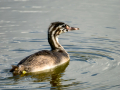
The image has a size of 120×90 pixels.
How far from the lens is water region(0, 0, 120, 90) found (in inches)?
345

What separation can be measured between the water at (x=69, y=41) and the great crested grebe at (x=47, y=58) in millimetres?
250

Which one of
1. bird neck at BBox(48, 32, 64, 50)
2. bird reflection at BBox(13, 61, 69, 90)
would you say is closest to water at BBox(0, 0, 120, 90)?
bird reflection at BBox(13, 61, 69, 90)

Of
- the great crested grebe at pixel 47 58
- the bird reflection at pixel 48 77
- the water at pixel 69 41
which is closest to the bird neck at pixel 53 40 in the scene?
the great crested grebe at pixel 47 58

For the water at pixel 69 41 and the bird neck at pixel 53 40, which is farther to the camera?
the bird neck at pixel 53 40

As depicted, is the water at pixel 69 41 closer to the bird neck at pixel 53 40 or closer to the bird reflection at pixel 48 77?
the bird reflection at pixel 48 77

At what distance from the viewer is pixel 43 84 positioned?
27.8ft

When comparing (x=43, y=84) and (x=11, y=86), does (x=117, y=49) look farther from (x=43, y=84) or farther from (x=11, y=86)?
(x=11, y=86)

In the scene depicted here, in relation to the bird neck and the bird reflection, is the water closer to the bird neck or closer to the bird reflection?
the bird reflection

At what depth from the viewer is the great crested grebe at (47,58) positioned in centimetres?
926

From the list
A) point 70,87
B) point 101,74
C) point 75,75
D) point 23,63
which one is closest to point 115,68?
point 101,74

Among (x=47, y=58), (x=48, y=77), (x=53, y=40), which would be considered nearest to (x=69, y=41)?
(x=53, y=40)

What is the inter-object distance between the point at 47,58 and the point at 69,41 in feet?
12.6

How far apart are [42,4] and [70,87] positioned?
42.6 ft

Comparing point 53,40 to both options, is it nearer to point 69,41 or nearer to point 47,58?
point 47,58
